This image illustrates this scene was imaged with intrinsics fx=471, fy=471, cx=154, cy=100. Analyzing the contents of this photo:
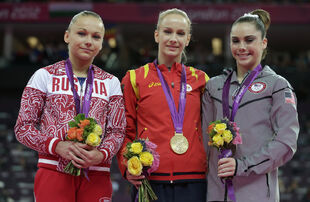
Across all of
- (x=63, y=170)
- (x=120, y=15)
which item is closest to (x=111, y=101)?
(x=63, y=170)

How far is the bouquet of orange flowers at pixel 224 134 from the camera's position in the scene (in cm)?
322

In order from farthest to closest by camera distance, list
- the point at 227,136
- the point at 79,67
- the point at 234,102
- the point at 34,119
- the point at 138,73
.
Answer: the point at 138,73 → the point at 79,67 → the point at 234,102 → the point at 34,119 → the point at 227,136

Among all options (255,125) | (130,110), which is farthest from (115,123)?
(255,125)

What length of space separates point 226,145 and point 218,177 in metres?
0.32

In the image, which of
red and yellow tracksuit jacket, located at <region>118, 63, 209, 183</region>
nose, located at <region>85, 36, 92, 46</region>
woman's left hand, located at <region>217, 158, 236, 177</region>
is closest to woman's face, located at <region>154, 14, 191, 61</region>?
red and yellow tracksuit jacket, located at <region>118, 63, 209, 183</region>

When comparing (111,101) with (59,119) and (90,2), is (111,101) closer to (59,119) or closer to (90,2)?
(59,119)

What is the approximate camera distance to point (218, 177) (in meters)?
3.48

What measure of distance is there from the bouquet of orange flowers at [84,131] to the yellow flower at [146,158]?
0.34m

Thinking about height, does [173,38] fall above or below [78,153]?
above

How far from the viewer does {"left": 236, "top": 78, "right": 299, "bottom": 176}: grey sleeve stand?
10.8 ft

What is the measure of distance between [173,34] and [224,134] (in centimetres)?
99

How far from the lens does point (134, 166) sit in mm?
3293

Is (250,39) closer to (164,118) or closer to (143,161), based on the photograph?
(164,118)

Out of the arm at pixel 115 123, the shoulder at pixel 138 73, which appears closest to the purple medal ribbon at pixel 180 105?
the shoulder at pixel 138 73
